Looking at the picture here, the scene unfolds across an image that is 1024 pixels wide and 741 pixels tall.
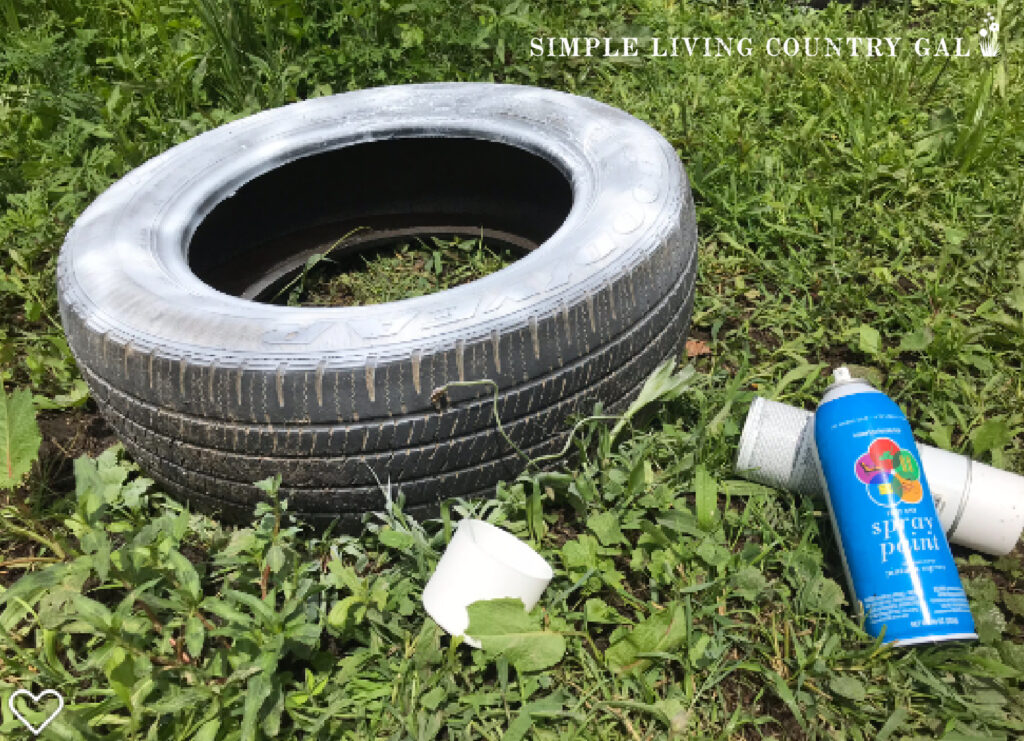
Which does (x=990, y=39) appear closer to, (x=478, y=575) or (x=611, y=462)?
(x=611, y=462)

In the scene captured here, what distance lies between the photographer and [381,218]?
270 centimetres

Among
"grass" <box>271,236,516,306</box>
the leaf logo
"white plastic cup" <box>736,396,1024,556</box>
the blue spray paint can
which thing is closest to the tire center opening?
"grass" <box>271,236,516,306</box>

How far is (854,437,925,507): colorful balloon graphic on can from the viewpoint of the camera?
160cm

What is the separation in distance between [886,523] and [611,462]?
22.1 inches

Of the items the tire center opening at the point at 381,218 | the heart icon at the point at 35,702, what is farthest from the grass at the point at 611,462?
the tire center opening at the point at 381,218

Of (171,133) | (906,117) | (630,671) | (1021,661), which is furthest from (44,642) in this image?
(906,117)

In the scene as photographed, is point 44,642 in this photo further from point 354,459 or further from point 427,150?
point 427,150

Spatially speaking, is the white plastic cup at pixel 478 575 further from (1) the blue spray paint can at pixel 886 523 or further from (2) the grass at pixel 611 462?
(1) the blue spray paint can at pixel 886 523

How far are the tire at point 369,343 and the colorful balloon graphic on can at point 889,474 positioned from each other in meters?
0.49

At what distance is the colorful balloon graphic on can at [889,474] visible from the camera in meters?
1.60

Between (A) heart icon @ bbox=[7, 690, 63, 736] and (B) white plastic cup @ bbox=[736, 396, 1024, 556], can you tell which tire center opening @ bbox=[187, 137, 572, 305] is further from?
(A) heart icon @ bbox=[7, 690, 63, 736]

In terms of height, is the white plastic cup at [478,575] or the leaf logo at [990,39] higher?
the leaf logo at [990,39]

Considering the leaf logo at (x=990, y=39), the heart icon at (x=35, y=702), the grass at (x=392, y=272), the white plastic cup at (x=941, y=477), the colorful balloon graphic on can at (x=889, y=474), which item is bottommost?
the heart icon at (x=35, y=702)

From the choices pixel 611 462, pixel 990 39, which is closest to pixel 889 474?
pixel 611 462
